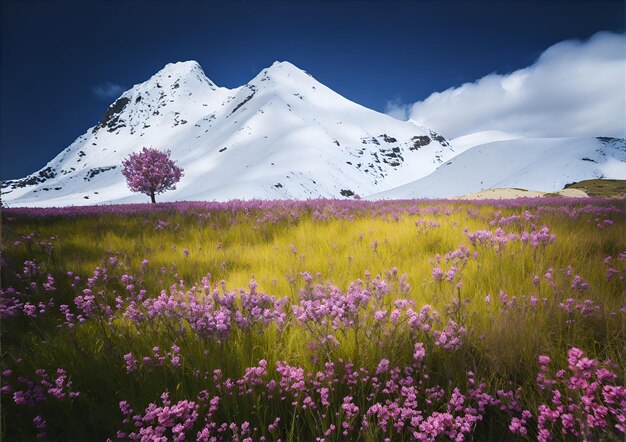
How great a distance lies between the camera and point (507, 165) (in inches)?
2343

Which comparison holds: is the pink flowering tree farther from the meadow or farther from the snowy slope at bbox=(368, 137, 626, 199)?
the snowy slope at bbox=(368, 137, 626, 199)

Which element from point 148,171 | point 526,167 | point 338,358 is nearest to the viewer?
point 338,358

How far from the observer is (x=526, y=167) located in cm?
5669

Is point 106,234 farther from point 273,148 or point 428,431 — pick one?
point 273,148

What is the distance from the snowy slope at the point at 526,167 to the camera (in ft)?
159

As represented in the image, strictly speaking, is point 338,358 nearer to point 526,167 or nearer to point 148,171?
point 148,171

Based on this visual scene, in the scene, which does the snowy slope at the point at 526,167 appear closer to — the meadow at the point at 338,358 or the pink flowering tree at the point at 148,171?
the pink flowering tree at the point at 148,171

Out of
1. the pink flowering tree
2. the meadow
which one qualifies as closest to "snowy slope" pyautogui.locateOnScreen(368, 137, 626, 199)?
the pink flowering tree

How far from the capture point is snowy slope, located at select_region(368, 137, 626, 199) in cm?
4853

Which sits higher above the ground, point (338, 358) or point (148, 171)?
point (148, 171)

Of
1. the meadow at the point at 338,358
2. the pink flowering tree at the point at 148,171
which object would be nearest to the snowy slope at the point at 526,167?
the pink flowering tree at the point at 148,171

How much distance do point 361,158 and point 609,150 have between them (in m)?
149

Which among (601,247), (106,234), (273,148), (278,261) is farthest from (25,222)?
(273,148)

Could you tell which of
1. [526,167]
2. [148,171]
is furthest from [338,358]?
[526,167]
